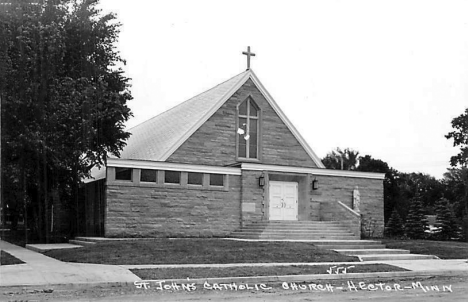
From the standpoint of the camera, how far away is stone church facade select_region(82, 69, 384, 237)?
2348 centimetres

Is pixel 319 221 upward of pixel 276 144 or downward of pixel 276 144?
downward

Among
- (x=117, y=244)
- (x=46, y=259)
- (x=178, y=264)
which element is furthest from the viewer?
(x=117, y=244)

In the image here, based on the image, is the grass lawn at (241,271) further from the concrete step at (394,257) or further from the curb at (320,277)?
the concrete step at (394,257)

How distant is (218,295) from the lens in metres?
11.3

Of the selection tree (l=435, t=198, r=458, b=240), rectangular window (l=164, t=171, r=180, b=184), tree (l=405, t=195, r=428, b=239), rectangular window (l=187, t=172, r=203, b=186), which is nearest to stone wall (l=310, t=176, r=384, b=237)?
rectangular window (l=187, t=172, r=203, b=186)

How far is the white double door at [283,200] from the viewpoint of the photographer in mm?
26422

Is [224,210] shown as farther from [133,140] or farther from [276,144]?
[133,140]

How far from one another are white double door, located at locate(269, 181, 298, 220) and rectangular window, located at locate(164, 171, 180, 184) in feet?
14.6

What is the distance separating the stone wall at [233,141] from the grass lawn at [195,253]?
7.33 meters

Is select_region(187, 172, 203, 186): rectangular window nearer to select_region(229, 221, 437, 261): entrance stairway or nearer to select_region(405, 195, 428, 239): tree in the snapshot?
select_region(229, 221, 437, 261): entrance stairway

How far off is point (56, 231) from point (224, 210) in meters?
12.4

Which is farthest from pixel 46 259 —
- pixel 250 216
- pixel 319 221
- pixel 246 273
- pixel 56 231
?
pixel 56 231

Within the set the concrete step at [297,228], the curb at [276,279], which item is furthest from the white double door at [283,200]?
the curb at [276,279]

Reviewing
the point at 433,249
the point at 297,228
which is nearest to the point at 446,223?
the point at 433,249
